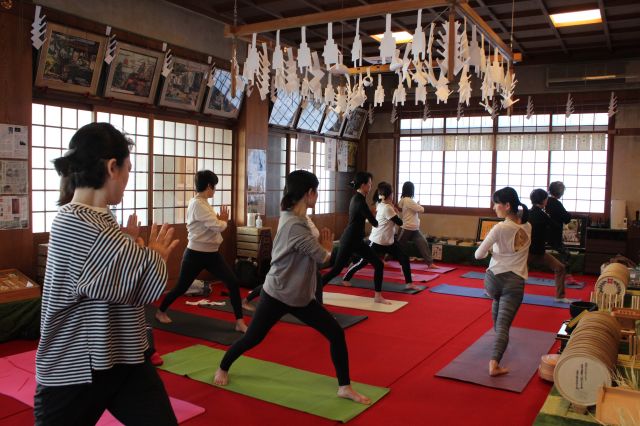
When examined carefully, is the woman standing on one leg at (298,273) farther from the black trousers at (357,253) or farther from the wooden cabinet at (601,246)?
the wooden cabinet at (601,246)

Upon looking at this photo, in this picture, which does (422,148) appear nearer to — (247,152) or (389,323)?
(247,152)

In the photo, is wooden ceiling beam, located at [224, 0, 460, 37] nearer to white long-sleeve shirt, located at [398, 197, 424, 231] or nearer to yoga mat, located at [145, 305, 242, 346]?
yoga mat, located at [145, 305, 242, 346]

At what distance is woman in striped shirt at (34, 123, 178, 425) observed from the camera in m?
1.62

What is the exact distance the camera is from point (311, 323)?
3.41m

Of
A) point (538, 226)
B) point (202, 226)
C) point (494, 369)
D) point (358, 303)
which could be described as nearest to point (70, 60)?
point (202, 226)

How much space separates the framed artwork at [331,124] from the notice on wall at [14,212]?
5865 millimetres

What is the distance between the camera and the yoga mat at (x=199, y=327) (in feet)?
16.0

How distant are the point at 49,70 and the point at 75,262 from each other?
14.7 ft

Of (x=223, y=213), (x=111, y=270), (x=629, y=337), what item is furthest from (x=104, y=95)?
(x=629, y=337)

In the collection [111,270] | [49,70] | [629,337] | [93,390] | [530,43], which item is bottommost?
[629,337]

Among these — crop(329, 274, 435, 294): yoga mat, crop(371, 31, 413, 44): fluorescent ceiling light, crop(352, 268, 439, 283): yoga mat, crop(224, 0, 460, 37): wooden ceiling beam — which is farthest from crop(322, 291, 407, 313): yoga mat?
crop(371, 31, 413, 44): fluorescent ceiling light

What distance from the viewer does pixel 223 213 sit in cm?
475

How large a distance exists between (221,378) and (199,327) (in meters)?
1.54

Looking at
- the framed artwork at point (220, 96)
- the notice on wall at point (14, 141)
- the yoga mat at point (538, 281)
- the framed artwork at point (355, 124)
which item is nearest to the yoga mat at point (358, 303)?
the yoga mat at point (538, 281)
